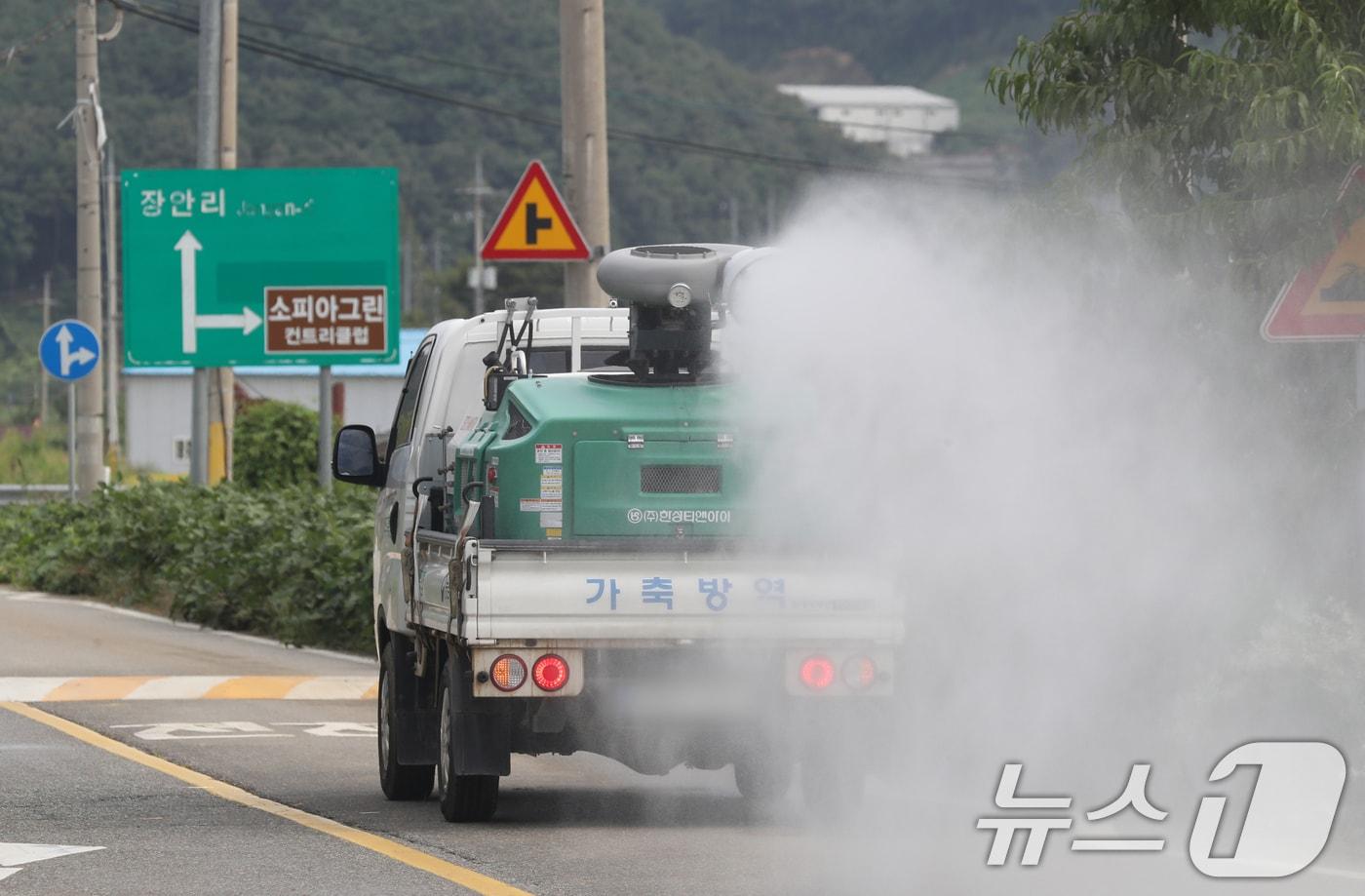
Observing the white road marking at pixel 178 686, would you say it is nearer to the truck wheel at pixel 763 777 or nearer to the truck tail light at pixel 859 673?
the truck wheel at pixel 763 777

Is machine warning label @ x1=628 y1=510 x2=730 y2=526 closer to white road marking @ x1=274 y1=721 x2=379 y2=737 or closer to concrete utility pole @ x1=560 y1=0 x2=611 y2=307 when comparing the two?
white road marking @ x1=274 y1=721 x2=379 y2=737

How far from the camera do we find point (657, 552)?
933 cm

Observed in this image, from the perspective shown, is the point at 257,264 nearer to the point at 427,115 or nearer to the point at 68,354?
the point at 68,354

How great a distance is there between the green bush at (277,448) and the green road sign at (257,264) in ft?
24.6

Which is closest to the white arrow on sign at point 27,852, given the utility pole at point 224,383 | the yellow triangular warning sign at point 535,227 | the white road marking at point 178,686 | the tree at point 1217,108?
the tree at point 1217,108

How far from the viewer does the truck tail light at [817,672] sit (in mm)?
9367

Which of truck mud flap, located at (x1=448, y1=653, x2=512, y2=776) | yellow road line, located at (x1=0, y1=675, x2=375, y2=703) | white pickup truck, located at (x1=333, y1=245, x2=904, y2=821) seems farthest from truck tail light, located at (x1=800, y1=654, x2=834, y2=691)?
yellow road line, located at (x1=0, y1=675, x2=375, y2=703)

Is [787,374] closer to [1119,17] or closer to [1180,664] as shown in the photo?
[1180,664]

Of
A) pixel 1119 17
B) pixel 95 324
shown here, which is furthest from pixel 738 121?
pixel 1119 17

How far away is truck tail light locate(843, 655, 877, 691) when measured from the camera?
30.8 feet

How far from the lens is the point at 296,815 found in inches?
414

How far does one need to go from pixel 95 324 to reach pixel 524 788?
79.8ft

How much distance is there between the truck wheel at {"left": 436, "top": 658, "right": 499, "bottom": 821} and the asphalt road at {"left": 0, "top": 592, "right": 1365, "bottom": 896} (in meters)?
0.09

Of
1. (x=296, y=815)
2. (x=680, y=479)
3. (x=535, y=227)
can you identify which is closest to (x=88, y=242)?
(x=535, y=227)
